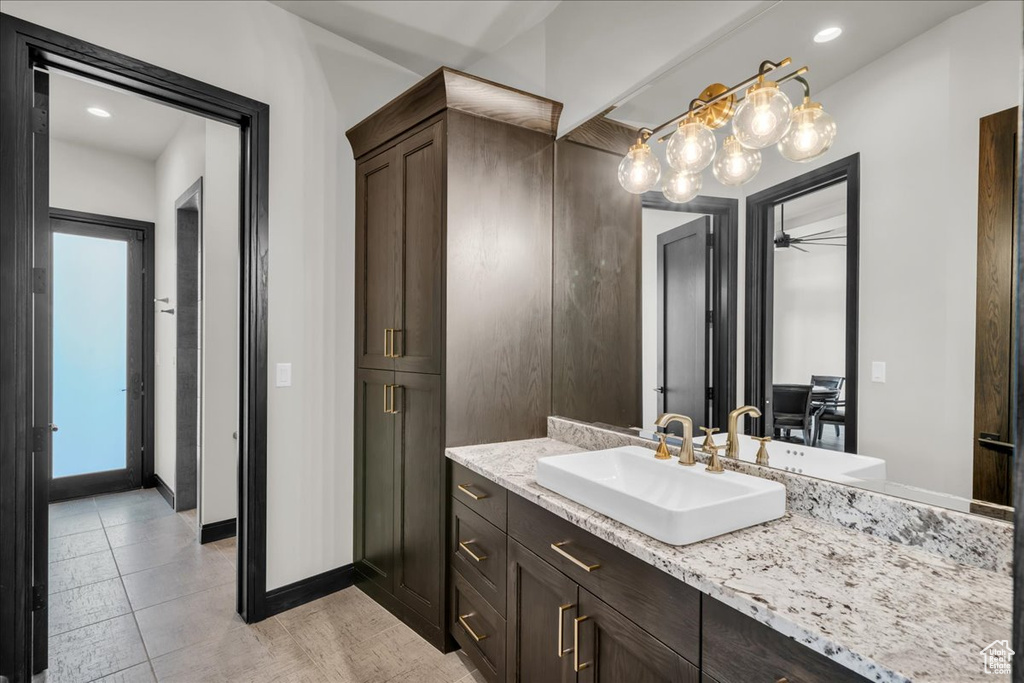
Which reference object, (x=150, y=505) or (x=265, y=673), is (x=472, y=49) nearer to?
(x=265, y=673)

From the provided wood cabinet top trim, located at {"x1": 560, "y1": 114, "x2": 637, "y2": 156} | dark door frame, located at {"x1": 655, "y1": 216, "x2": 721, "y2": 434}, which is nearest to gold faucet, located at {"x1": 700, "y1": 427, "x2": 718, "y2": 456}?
dark door frame, located at {"x1": 655, "y1": 216, "x2": 721, "y2": 434}

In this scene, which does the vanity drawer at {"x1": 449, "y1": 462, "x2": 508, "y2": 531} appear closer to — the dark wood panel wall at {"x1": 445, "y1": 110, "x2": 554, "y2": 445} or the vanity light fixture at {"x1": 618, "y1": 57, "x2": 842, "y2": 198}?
the dark wood panel wall at {"x1": 445, "y1": 110, "x2": 554, "y2": 445}

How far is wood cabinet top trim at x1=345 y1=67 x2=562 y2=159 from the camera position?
192 cm

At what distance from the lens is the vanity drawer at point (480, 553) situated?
1638 millimetres

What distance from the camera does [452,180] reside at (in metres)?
1.96

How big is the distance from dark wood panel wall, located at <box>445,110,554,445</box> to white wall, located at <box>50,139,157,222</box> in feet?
12.1

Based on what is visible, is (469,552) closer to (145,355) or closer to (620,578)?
(620,578)

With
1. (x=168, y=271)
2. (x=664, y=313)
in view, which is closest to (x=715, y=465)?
(x=664, y=313)

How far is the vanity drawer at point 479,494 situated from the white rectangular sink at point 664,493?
231 mm

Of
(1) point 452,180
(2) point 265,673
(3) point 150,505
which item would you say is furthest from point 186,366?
(1) point 452,180

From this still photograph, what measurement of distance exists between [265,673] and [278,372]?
49.1 inches

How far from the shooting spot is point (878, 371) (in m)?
1.20

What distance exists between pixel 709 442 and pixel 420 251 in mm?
A: 1372

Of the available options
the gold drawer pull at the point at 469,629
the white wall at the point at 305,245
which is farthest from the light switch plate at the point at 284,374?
the gold drawer pull at the point at 469,629
